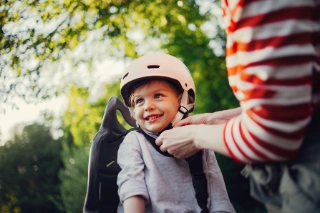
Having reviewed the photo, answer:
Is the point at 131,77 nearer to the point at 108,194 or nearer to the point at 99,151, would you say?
the point at 99,151

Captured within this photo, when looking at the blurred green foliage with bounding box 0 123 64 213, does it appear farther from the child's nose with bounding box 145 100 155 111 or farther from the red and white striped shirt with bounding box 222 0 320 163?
the red and white striped shirt with bounding box 222 0 320 163

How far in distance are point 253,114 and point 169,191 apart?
3.83 feet

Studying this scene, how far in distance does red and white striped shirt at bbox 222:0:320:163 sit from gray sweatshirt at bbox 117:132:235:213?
107 centimetres

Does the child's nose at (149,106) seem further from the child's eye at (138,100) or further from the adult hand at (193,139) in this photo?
the adult hand at (193,139)

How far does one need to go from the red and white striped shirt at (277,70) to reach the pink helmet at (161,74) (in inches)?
47.7

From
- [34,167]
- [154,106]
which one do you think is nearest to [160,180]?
[154,106]

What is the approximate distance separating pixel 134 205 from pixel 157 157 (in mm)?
343

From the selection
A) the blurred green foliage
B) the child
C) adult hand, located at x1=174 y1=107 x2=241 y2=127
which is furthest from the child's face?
the blurred green foliage

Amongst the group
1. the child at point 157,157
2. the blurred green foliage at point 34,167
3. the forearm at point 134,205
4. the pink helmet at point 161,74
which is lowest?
the blurred green foliage at point 34,167

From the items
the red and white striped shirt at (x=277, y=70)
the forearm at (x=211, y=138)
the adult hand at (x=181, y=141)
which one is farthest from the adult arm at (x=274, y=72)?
the adult hand at (x=181, y=141)

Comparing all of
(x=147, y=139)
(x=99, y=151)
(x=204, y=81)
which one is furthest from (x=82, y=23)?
(x=147, y=139)

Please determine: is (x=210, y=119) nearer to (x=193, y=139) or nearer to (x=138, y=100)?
(x=138, y=100)

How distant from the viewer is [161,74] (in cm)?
228

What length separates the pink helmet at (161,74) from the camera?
7.51 ft
